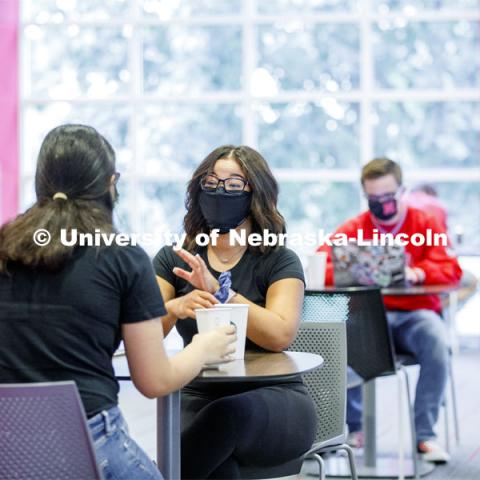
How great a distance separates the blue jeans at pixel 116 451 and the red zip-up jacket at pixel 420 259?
2625 mm

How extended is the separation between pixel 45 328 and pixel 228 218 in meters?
0.93

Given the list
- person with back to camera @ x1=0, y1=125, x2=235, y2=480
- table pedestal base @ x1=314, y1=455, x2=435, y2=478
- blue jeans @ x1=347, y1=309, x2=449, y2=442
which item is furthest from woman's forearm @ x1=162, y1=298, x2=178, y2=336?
blue jeans @ x1=347, y1=309, x2=449, y2=442

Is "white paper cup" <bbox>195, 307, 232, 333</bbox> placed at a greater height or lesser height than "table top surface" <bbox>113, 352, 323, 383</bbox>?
greater

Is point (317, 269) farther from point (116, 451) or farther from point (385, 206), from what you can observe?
point (116, 451)

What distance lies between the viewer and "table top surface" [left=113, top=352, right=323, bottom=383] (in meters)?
2.08

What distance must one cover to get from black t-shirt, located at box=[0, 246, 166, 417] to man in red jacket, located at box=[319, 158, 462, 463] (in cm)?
258

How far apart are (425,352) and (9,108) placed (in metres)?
6.09

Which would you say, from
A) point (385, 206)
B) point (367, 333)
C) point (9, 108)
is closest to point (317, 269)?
point (385, 206)

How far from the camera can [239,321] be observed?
2.31 meters

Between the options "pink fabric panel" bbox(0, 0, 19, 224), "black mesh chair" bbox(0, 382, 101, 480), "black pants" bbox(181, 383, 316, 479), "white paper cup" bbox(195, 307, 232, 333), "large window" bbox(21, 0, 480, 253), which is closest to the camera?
"black mesh chair" bbox(0, 382, 101, 480)

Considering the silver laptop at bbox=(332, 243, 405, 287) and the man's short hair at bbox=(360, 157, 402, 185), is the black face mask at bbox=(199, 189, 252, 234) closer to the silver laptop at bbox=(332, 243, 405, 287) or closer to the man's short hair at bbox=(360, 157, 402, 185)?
the silver laptop at bbox=(332, 243, 405, 287)

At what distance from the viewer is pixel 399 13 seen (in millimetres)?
8969

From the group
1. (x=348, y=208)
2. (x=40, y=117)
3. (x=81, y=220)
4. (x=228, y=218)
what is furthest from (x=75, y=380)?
(x=40, y=117)

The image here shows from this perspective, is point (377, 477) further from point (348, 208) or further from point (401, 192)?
point (348, 208)
